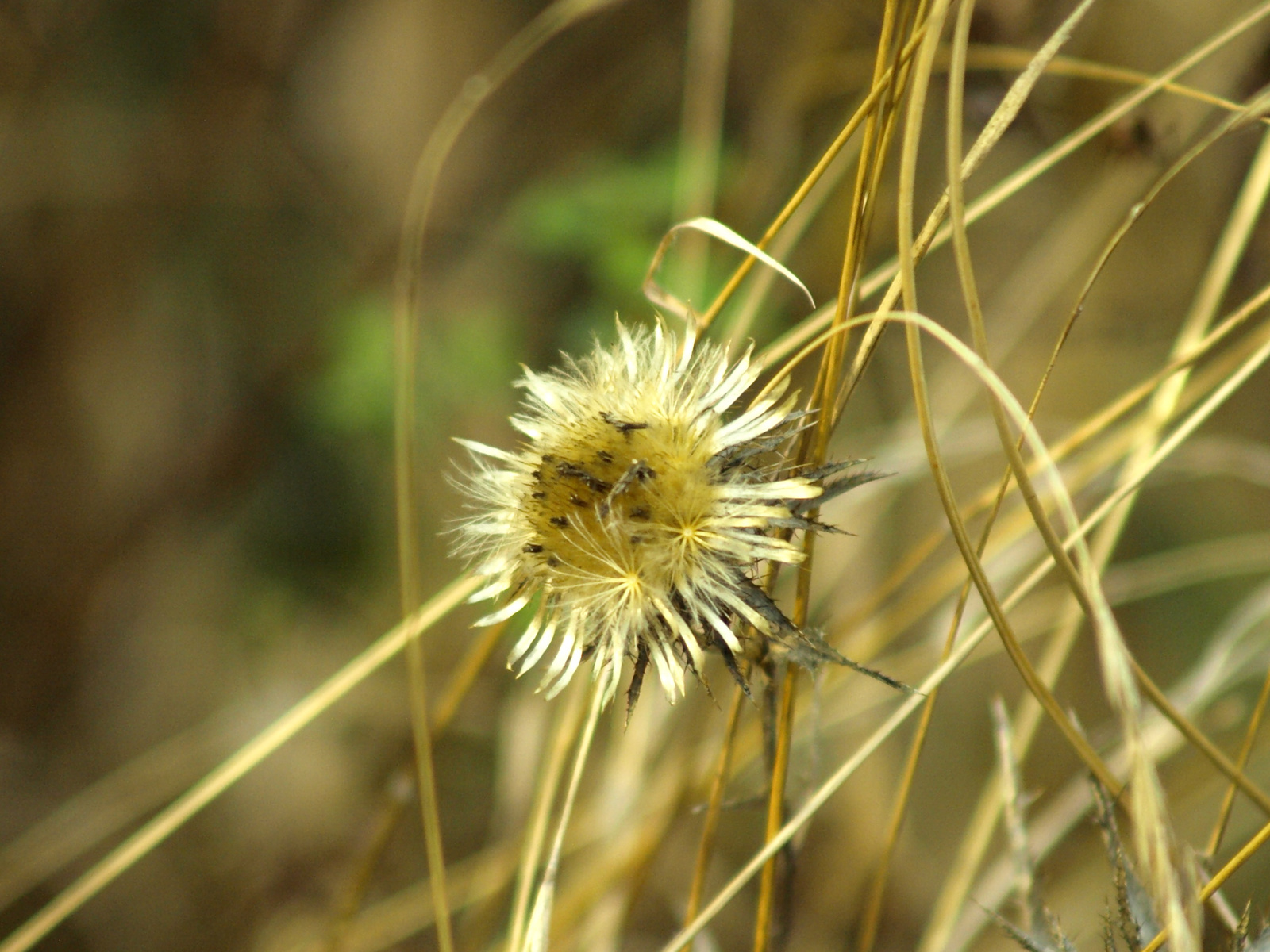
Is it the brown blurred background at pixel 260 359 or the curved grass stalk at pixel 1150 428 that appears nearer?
the curved grass stalk at pixel 1150 428

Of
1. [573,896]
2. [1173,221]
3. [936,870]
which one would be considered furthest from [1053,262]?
[573,896]

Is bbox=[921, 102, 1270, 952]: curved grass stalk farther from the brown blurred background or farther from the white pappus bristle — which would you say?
the brown blurred background

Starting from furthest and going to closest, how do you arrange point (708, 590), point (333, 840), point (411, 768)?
point (333, 840) → point (411, 768) → point (708, 590)

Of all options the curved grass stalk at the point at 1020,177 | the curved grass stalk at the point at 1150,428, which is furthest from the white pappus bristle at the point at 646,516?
the curved grass stalk at the point at 1150,428

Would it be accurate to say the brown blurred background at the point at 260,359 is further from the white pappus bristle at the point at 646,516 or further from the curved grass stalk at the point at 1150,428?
the white pappus bristle at the point at 646,516

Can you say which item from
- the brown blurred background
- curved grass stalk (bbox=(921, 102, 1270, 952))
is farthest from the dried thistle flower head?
the brown blurred background

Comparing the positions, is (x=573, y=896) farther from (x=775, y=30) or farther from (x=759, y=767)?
(x=775, y=30)
